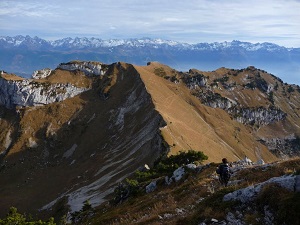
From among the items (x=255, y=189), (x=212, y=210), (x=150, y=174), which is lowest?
(x=150, y=174)

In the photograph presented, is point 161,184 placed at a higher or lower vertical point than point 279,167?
lower

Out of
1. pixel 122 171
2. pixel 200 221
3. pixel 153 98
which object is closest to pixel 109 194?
pixel 122 171

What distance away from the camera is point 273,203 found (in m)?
18.3

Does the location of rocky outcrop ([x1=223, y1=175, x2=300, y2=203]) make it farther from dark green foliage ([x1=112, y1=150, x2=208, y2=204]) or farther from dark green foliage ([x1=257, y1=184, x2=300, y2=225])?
dark green foliage ([x1=112, y1=150, x2=208, y2=204])

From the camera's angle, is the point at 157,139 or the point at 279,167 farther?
the point at 157,139

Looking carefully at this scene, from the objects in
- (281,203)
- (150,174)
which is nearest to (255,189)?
(281,203)

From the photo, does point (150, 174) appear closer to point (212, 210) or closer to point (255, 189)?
point (212, 210)

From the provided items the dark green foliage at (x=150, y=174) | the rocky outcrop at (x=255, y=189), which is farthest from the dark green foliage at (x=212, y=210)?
the dark green foliage at (x=150, y=174)

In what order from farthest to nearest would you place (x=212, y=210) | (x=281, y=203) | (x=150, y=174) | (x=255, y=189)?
1. (x=150, y=174)
2. (x=212, y=210)
3. (x=255, y=189)
4. (x=281, y=203)

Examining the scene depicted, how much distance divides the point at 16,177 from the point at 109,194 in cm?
9589

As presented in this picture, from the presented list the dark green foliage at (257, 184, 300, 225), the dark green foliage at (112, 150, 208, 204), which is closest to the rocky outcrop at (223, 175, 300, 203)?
the dark green foliage at (257, 184, 300, 225)

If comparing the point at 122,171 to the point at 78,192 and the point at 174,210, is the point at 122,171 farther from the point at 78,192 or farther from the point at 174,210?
the point at 174,210

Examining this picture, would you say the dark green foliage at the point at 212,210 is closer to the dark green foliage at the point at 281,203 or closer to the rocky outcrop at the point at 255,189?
the rocky outcrop at the point at 255,189

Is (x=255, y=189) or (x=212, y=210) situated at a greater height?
(x=255, y=189)
